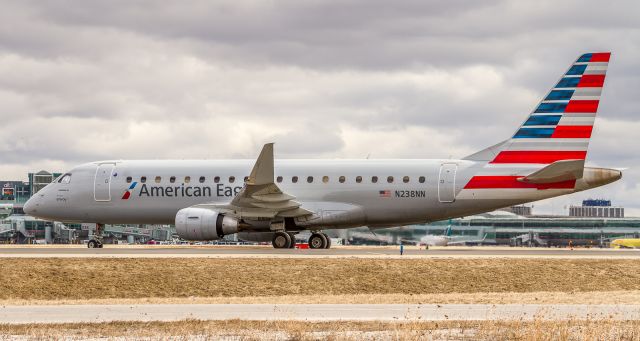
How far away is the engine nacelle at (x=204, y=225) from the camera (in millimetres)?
39500

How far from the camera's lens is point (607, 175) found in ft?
125

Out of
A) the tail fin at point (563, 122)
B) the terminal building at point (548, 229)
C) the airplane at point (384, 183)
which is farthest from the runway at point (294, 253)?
the terminal building at point (548, 229)

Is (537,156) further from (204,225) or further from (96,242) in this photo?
(96,242)

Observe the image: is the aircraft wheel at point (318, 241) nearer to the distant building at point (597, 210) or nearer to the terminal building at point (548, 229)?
the terminal building at point (548, 229)

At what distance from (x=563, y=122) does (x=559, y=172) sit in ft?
8.68

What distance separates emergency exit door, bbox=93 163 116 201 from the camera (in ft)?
146

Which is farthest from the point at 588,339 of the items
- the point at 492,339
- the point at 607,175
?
the point at 607,175

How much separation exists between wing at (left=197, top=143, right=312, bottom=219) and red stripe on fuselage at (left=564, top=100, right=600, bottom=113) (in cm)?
1131

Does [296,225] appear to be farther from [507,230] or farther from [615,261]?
[507,230]

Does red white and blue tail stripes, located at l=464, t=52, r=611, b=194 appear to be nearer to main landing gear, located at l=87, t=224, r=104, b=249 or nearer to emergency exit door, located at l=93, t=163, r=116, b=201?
emergency exit door, located at l=93, t=163, r=116, b=201

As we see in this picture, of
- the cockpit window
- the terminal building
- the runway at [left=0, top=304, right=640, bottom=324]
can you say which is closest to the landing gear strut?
the cockpit window

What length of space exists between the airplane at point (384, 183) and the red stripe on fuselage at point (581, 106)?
40mm

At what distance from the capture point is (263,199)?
39.3 metres

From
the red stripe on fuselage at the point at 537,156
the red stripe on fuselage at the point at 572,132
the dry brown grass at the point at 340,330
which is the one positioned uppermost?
the red stripe on fuselage at the point at 572,132
